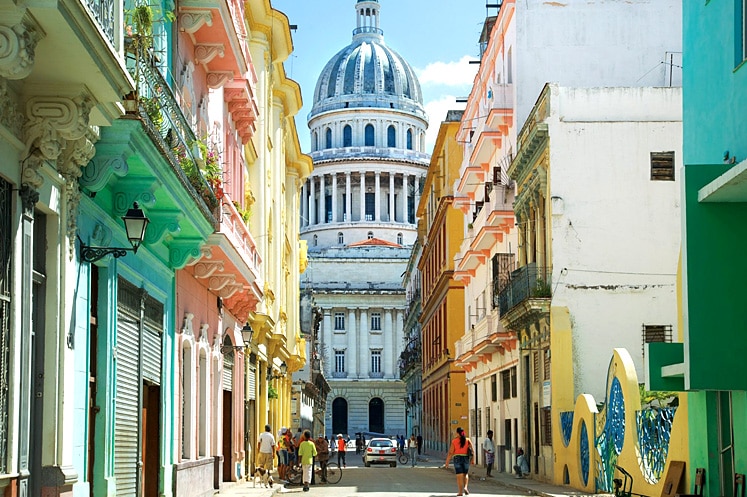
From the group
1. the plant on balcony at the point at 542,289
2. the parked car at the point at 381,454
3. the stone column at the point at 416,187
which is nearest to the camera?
the plant on balcony at the point at 542,289

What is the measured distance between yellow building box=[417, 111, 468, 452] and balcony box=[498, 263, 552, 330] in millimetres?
19669

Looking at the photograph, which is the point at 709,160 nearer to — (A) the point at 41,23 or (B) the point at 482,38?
(A) the point at 41,23

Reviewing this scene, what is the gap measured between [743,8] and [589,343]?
711 inches

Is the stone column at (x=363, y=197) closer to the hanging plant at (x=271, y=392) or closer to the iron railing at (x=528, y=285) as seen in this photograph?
the hanging plant at (x=271, y=392)

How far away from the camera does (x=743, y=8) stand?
13930mm

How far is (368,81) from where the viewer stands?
130 m

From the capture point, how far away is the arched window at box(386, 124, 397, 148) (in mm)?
130625

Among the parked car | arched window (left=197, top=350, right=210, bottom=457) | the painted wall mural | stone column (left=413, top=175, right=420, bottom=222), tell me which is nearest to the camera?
the painted wall mural

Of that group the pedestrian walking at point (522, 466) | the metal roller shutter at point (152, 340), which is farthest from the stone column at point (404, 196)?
the metal roller shutter at point (152, 340)

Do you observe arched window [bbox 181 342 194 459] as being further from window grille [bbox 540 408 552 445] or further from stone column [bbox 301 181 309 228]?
stone column [bbox 301 181 309 228]

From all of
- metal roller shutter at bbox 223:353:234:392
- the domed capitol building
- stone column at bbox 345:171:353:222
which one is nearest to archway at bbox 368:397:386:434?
the domed capitol building

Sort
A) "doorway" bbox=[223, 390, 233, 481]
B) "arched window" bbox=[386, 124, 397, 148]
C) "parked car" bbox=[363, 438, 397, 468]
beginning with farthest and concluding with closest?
"arched window" bbox=[386, 124, 397, 148]
"parked car" bbox=[363, 438, 397, 468]
"doorway" bbox=[223, 390, 233, 481]

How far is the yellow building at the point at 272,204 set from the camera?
32500 millimetres

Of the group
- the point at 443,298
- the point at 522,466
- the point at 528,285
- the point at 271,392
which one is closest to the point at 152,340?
the point at 528,285
